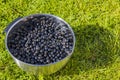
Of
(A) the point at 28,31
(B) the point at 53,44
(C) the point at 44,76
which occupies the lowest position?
(C) the point at 44,76

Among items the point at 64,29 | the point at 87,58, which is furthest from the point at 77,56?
the point at 64,29

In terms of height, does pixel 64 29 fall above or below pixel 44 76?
above

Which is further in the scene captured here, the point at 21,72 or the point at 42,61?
the point at 21,72

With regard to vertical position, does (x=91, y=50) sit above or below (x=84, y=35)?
below

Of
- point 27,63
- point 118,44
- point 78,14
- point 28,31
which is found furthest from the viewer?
point 78,14

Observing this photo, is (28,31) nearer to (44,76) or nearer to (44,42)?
(44,42)
